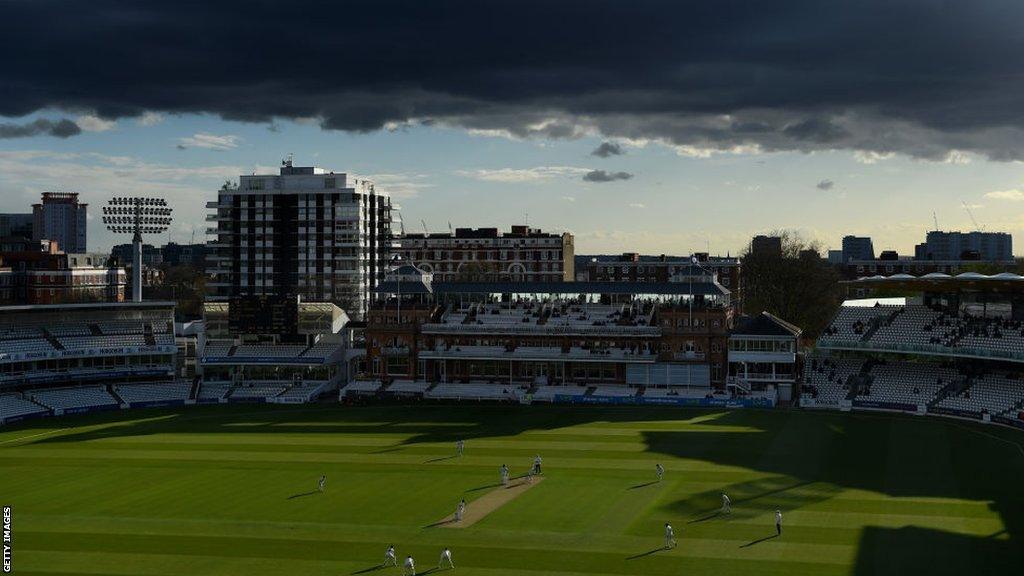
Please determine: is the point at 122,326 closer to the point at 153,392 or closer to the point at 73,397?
the point at 153,392

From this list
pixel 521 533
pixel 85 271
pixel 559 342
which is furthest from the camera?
pixel 85 271

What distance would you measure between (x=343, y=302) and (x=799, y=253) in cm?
6012

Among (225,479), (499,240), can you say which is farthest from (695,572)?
(499,240)

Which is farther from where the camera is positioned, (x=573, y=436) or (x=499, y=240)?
(x=499, y=240)

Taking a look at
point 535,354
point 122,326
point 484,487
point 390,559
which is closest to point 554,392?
point 535,354

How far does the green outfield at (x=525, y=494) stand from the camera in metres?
41.4

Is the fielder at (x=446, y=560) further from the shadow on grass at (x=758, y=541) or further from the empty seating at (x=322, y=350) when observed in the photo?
the empty seating at (x=322, y=350)

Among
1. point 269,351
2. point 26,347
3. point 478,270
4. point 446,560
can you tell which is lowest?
point 446,560

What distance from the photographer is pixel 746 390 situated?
288 ft

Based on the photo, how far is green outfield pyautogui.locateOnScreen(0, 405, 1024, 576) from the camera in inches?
1631

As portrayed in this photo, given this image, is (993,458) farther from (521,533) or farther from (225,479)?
(225,479)

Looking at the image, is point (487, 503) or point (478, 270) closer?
point (487, 503)

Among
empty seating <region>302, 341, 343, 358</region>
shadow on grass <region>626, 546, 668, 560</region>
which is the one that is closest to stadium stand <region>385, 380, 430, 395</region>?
empty seating <region>302, 341, 343, 358</region>

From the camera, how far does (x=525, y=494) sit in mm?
52875
